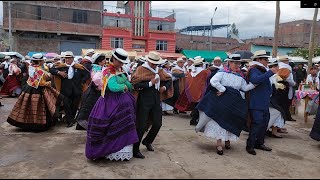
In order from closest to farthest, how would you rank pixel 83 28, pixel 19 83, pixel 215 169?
1. pixel 215 169
2. pixel 19 83
3. pixel 83 28

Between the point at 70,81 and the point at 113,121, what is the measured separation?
Result: 3414 mm

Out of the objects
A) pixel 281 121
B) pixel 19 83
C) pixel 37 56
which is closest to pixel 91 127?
pixel 37 56

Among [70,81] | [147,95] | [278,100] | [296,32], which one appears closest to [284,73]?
[278,100]

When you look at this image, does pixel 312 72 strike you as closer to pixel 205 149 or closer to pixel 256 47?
pixel 205 149

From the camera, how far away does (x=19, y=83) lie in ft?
47.1

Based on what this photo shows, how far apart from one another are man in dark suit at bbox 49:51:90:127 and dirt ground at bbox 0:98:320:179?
0.84 m

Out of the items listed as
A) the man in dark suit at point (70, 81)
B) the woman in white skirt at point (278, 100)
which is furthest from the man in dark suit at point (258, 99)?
the man in dark suit at point (70, 81)

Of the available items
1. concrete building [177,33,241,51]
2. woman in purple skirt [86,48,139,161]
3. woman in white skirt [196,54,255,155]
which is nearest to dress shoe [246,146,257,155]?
woman in white skirt [196,54,255,155]

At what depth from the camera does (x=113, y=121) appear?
17.0 ft

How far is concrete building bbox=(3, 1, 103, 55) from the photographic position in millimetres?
37844

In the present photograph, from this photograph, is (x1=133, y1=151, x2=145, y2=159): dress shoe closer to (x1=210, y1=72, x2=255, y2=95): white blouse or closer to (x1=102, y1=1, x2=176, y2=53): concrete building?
(x1=210, y1=72, x2=255, y2=95): white blouse

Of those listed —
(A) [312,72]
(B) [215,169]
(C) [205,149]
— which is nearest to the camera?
(B) [215,169]

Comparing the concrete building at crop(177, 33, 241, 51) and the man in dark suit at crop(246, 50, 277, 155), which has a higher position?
the concrete building at crop(177, 33, 241, 51)

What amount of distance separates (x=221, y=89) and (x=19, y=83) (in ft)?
35.4
